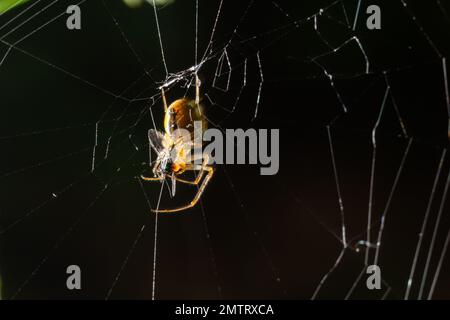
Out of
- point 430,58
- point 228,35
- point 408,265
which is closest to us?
point 430,58

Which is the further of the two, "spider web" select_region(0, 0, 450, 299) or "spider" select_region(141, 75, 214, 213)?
"spider web" select_region(0, 0, 450, 299)

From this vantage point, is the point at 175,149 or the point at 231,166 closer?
the point at 175,149

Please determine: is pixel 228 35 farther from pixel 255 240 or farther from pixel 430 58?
pixel 255 240

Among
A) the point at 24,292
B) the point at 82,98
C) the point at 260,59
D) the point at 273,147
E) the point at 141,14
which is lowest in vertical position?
the point at 24,292

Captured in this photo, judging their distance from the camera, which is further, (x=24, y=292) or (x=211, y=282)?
(x=211, y=282)

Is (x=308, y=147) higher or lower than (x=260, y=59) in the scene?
lower

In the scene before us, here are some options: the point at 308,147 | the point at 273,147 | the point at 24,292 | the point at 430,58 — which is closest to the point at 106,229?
the point at 24,292

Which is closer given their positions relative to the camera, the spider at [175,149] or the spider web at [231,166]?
the spider at [175,149]

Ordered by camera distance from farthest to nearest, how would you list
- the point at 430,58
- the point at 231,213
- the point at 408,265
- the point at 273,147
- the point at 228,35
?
the point at 231,213, the point at 273,147, the point at 408,265, the point at 228,35, the point at 430,58
